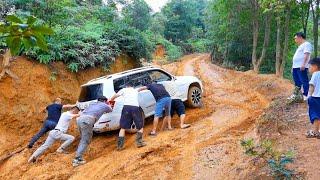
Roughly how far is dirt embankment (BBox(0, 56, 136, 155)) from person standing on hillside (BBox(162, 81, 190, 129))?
3726mm

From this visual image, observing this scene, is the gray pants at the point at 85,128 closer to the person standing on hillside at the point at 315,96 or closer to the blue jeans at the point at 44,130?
the blue jeans at the point at 44,130

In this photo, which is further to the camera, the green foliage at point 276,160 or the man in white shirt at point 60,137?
the man in white shirt at point 60,137

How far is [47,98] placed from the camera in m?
12.7

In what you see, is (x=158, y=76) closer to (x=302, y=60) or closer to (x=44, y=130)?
(x=44, y=130)

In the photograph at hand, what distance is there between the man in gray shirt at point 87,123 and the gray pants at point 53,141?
76 cm

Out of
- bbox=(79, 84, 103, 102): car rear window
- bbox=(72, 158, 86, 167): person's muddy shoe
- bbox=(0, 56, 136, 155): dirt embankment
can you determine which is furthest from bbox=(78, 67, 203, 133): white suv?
bbox=(0, 56, 136, 155): dirt embankment

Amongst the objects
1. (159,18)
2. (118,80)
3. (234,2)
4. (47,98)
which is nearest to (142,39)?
(47,98)

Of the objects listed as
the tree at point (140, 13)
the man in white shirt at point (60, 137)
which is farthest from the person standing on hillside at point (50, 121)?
the tree at point (140, 13)

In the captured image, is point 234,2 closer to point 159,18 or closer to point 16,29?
point 159,18

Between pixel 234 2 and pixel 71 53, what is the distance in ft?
58.7

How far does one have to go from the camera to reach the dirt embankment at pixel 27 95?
11.4 m

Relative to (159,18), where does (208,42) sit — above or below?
below

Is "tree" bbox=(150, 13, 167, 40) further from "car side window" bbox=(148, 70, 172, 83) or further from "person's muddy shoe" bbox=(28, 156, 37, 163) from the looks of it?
"person's muddy shoe" bbox=(28, 156, 37, 163)

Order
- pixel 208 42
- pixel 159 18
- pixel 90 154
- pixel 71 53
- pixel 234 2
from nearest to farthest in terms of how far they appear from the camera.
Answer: pixel 90 154 < pixel 71 53 < pixel 234 2 < pixel 208 42 < pixel 159 18
